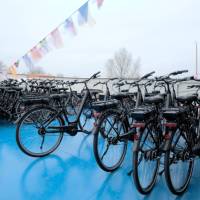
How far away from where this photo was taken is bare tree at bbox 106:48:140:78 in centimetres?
1215

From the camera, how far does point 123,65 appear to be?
41.1ft

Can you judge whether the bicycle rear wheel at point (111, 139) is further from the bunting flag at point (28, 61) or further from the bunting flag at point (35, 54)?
the bunting flag at point (28, 61)

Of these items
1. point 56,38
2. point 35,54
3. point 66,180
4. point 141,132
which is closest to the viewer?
point 141,132

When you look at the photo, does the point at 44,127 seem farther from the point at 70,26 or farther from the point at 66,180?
the point at 70,26

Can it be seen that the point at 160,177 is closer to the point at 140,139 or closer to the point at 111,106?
the point at 140,139

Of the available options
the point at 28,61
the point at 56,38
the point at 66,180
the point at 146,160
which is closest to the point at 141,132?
the point at 146,160

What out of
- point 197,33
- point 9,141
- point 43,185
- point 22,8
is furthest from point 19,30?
point 43,185

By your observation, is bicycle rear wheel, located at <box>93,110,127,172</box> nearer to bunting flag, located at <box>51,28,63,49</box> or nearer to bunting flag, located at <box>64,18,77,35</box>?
bunting flag, located at <box>64,18,77,35</box>

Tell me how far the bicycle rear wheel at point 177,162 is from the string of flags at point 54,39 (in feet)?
17.1

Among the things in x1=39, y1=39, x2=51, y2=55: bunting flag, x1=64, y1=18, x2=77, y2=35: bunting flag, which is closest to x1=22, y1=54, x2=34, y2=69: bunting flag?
x1=39, y1=39, x2=51, y2=55: bunting flag

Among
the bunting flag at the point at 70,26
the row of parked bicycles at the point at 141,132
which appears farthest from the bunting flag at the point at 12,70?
the row of parked bicycles at the point at 141,132

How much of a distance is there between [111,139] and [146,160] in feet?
1.75

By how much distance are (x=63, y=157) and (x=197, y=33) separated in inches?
314

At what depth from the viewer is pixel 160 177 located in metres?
2.32
